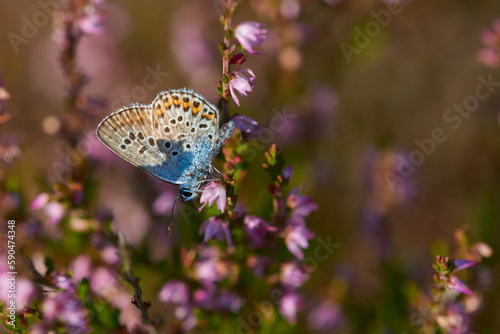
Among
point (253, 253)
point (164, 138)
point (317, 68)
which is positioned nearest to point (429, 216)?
point (317, 68)

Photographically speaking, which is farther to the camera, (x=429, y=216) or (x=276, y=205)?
(x=429, y=216)

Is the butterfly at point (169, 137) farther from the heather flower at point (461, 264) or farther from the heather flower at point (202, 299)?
the heather flower at point (461, 264)

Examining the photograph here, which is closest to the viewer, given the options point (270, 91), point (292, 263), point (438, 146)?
point (292, 263)

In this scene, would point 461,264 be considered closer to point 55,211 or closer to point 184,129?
point 184,129

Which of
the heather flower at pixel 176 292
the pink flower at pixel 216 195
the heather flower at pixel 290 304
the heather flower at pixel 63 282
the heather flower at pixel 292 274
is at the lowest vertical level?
the heather flower at pixel 63 282

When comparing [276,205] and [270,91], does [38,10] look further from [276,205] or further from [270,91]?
[276,205]

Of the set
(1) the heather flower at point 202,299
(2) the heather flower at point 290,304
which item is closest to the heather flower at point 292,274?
(2) the heather flower at point 290,304
